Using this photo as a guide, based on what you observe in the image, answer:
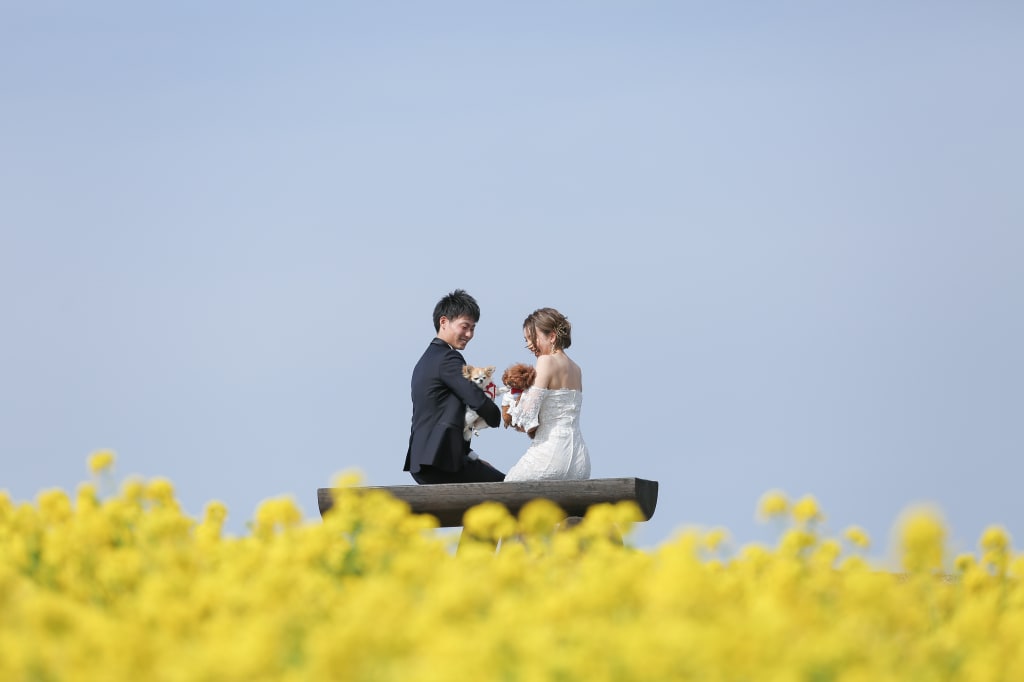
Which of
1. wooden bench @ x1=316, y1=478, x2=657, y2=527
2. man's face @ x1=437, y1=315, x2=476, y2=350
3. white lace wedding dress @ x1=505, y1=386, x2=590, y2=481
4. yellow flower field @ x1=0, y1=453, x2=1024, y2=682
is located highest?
man's face @ x1=437, y1=315, x2=476, y2=350

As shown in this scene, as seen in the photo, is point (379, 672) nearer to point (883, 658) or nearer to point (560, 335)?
point (883, 658)

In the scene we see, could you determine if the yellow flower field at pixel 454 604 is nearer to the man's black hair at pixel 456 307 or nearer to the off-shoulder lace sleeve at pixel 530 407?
the off-shoulder lace sleeve at pixel 530 407

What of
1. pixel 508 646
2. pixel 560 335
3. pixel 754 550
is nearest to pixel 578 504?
pixel 560 335

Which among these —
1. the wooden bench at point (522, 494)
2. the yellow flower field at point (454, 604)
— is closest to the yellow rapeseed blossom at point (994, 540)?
the yellow flower field at point (454, 604)

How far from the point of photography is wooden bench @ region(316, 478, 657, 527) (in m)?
7.69

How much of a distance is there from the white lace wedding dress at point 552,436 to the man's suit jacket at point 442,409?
264 millimetres

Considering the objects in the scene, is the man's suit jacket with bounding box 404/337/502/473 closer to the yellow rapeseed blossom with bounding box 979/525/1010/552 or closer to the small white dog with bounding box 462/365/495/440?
the small white dog with bounding box 462/365/495/440

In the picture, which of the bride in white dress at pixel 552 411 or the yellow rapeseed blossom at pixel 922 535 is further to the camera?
the bride in white dress at pixel 552 411

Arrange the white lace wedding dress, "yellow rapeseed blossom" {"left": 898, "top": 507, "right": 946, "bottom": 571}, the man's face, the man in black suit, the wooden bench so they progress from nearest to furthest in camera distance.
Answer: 1. "yellow rapeseed blossom" {"left": 898, "top": 507, "right": 946, "bottom": 571}
2. the wooden bench
3. the white lace wedding dress
4. the man in black suit
5. the man's face

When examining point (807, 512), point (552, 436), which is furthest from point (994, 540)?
point (552, 436)

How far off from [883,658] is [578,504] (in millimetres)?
4850

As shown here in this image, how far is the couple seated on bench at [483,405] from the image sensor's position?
27.5 feet

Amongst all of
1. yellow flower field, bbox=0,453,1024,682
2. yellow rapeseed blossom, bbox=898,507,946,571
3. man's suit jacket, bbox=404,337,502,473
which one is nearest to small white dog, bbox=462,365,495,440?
man's suit jacket, bbox=404,337,502,473

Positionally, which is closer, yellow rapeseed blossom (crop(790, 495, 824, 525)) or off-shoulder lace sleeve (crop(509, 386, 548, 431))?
yellow rapeseed blossom (crop(790, 495, 824, 525))
